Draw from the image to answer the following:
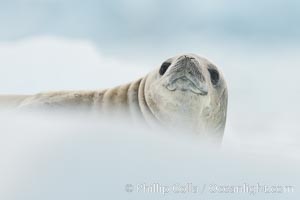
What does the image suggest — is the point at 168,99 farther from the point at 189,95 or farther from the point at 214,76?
the point at 214,76

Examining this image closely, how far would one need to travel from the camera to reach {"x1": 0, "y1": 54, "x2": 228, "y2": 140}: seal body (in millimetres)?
2012

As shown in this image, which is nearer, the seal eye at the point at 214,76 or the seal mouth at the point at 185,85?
the seal mouth at the point at 185,85

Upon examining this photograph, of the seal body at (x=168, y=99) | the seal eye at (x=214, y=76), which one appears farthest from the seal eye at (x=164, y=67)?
the seal eye at (x=214, y=76)

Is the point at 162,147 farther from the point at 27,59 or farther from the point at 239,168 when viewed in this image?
the point at 27,59

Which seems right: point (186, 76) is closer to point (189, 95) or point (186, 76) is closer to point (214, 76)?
point (189, 95)

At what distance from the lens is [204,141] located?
7.06ft

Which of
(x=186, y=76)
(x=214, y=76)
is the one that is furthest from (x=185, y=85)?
(x=214, y=76)

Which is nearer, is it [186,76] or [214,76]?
[186,76]

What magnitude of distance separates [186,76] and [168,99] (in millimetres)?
108

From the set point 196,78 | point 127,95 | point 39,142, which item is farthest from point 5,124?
point 196,78

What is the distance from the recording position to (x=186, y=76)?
1988 millimetres

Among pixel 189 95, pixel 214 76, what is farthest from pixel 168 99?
pixel 214 76

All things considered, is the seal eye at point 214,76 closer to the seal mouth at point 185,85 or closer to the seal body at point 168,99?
the seal body at point 168,99

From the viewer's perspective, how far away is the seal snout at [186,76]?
1.99 metres
